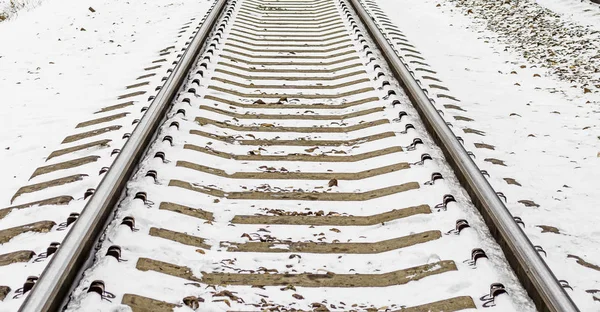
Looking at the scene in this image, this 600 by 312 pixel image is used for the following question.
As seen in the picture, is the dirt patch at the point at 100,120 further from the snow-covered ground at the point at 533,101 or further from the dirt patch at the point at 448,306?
the dirt patch at the point at 448,306

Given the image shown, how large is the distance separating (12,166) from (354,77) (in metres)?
3.92

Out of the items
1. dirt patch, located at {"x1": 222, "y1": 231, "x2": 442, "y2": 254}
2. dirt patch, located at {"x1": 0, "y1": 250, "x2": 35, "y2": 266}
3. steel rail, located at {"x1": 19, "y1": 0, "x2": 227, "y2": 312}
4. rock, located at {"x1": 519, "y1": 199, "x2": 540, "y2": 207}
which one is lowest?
rock, located at {"x1": 519, "y1": 199, "x2": 540, "y2": 207}

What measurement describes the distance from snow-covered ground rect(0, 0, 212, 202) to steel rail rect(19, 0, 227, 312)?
110cm

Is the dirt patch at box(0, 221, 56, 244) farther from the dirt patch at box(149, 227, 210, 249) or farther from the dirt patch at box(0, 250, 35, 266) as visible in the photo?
the dirt patch at box(149, 227, 210, 249)

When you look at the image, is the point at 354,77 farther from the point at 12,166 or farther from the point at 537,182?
the point at 12,166

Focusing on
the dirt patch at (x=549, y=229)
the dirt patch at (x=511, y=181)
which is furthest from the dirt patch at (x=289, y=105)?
the dirt patch at (x=549, y=229)

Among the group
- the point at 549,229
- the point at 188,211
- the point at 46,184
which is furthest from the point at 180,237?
the point at 549,229

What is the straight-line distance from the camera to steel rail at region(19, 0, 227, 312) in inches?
122

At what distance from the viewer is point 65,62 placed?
915 centimetres

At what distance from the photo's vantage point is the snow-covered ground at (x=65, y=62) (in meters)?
6.20

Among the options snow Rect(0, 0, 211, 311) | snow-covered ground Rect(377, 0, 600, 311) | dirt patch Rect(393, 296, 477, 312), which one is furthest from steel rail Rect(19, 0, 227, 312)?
snow-covered ground Rect(377, 0, 600, 311)

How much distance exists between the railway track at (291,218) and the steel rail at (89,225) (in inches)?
0.4

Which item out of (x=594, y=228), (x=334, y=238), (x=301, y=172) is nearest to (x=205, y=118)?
(x=301, y=172)

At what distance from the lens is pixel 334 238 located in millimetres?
4090
